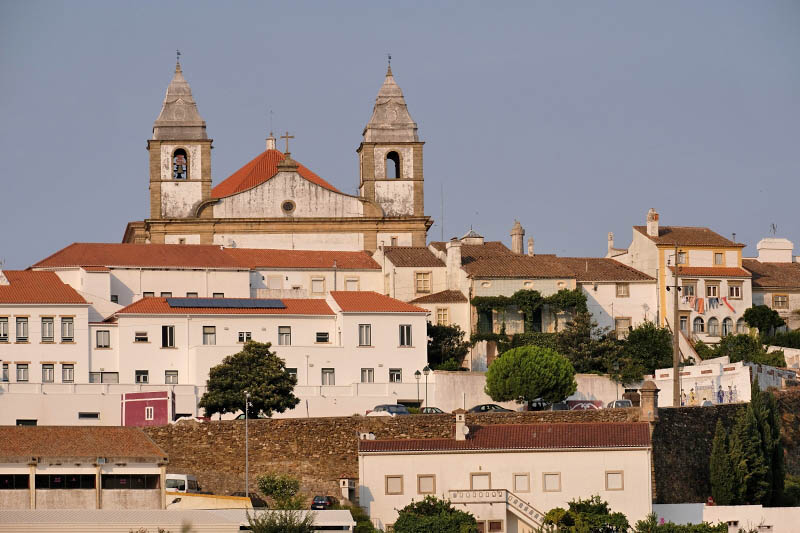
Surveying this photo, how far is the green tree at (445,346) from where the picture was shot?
8344cm

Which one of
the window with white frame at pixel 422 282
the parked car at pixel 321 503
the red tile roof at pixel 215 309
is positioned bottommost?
the parked car at pixel 321 503

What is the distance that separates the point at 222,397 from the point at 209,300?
11332mm

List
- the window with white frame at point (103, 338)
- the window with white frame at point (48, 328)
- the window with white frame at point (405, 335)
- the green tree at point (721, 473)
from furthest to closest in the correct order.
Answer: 1. the window with white frame at point (405, 335)
2. the window with white frame at point (103, 338)
3. the window with white frame at point (48, 328)
4. the green tree at point (721, 473)

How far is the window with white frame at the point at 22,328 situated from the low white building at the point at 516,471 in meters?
21.5

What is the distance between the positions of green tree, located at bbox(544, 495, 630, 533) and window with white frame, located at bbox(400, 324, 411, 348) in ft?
68.5

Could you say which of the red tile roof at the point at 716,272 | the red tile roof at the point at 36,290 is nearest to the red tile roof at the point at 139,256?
the red tile roof at the point at 36,290

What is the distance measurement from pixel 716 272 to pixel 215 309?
26.6 meters

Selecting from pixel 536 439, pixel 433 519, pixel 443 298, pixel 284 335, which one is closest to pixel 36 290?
pixel 284 335

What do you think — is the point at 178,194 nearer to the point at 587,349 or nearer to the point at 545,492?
the point at 587,349

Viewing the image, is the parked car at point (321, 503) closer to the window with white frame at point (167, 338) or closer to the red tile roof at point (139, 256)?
the window with white frame at point (167, 338)

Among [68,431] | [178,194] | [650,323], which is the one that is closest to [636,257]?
[650,323]

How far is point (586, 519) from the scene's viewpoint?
58938 millimetres

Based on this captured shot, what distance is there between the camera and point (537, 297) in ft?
286

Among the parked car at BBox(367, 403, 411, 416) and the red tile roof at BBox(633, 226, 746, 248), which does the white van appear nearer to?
the parked car at BBox(367, 403, 411, 416)
